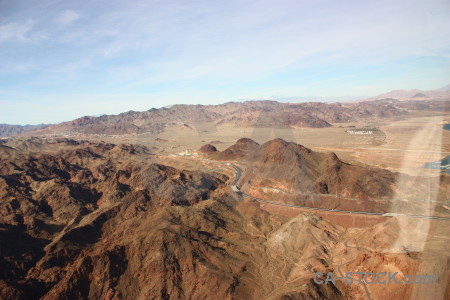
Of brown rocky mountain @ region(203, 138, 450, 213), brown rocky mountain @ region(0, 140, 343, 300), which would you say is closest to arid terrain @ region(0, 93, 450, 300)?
brown rocky mountain @ region(0, 140, 343, 300)

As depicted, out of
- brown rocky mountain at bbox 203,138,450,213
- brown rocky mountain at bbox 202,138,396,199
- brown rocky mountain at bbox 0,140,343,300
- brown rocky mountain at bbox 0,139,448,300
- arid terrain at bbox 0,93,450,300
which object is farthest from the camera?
brown rocky mountain at bbox 202,138,396,199

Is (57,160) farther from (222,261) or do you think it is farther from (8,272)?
(222,261)

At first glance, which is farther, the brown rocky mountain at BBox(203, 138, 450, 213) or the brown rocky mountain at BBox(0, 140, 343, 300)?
the brown rocky mountain at BBox(203, 138, 450, 213)

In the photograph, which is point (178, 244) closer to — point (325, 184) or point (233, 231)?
point (233, 231)

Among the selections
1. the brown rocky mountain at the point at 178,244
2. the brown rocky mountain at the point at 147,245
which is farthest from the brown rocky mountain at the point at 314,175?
the brown rocky mountain at the point at 147,245

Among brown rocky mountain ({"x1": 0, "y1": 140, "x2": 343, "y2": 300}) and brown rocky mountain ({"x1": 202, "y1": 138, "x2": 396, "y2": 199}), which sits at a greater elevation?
brown rocky mountain ({"x1": 202, "y1": 138, "x2": 396, "y2": 199})

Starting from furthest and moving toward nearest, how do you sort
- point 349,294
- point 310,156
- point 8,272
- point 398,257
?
point 310,156
point 8,272
point 349,294
point 398,257

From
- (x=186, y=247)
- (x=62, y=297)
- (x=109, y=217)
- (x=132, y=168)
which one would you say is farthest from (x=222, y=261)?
(x=132, y=168)

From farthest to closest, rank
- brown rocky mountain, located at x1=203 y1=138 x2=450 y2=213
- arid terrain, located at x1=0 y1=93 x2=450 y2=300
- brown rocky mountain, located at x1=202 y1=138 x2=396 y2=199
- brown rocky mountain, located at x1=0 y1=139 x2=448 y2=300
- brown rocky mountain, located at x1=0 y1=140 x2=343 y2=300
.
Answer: brown rocky mountain, located at x1=202 y1=138 x2=396 y2=199 < brown rocky mountain, located at x1=203 y1=138 x2=450 y2=213 < brown rocky mountain, located at x1=0 y1=140 x2=343 y2=300 < brown rocky mountain, located at x1=0 y1=139 x2=448 y2=300 < arid terrain, located at x1=0 y1=93 x2=450 y2=300

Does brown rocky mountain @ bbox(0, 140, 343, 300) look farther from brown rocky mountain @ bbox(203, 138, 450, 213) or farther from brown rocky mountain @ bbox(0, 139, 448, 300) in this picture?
brown rocky mountain @ bbox(203, 138, 450, 213)

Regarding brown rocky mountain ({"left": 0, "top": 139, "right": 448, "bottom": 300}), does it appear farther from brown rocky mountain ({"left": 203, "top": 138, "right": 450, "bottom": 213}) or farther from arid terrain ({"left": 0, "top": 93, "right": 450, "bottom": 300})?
brown rocky mountain ({"left": 203, "top": 138, "right": 450, "bottom": 213})

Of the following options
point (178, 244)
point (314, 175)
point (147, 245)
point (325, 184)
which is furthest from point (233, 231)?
point (314, 175)
